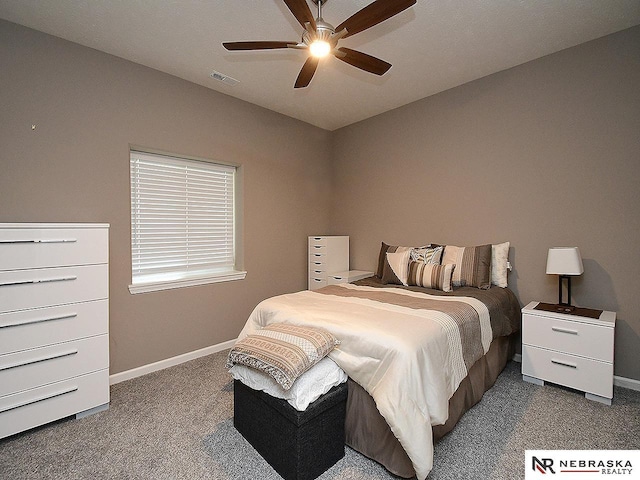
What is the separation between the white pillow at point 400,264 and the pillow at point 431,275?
0.05m

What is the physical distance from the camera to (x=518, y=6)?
78.6 inches

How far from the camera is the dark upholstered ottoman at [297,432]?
146 centimetres

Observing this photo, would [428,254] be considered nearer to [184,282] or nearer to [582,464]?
[582,464]

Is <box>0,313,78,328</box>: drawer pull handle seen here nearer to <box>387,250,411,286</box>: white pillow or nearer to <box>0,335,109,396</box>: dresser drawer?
<box>0,335,109,396</box>: dresser drawer

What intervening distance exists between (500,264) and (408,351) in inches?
72.6

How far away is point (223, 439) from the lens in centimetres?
180

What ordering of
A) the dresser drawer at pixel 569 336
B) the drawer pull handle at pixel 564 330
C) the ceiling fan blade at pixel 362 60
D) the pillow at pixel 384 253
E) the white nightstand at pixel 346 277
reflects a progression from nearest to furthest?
1. the ceiling fan blade at pixel 362 60
2. the dresser drawer at pixel 569 336
3. the drawer pull handle at pixel 564 330
4. the pillow at pixel 384 253
5. the white nightstand at pixel 346 277

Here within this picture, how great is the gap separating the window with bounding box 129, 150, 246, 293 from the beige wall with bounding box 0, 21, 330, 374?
14 cm

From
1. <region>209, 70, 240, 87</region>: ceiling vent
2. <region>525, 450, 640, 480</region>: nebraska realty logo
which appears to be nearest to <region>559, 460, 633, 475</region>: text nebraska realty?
<region>525, 450, 640, 480</region>: nebraska realty logo

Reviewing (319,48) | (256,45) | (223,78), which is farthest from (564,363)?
→ (223,78)

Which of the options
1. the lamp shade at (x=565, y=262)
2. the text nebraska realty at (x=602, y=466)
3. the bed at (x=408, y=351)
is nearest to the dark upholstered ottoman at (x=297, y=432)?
the bed at (x=408, y=351)

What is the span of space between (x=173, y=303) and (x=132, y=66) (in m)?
2.12

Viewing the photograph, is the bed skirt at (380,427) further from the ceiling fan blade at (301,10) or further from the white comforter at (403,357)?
the ceiling fan blade at (301,10)

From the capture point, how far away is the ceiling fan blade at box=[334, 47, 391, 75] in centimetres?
191
